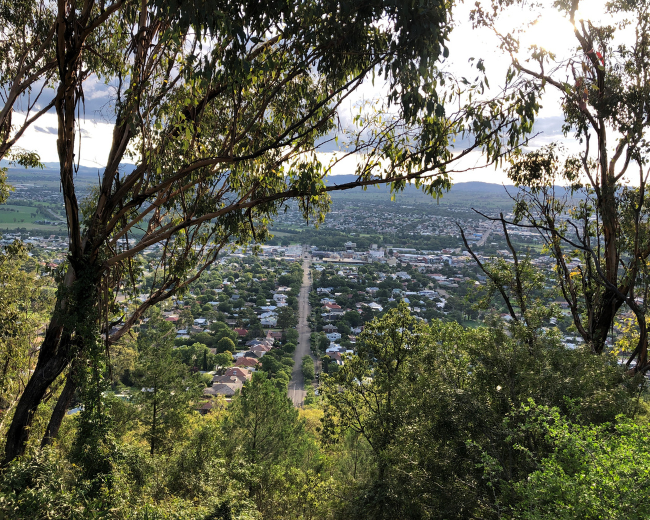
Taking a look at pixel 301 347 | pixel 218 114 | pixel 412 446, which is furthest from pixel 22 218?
pixel 412 446

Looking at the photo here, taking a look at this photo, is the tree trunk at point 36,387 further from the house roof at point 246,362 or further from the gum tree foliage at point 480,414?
the house roof at point 246,362

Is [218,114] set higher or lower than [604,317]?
higher

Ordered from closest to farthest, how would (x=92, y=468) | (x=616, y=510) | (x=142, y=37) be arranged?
(x=616, y=510) < (x=92, y=468) < (x=142, y=37)

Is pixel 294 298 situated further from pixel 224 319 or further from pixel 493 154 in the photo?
pixel 493 154

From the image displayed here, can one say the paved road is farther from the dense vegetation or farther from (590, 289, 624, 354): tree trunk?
(590, 289, 624, 354): tree trunk

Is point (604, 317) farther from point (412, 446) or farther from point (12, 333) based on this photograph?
point (12, 333)

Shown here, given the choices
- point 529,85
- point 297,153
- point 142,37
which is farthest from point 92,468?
point 529,85

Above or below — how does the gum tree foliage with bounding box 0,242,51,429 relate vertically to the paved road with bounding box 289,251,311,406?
above

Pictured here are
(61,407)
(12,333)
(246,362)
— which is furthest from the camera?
(246,362)

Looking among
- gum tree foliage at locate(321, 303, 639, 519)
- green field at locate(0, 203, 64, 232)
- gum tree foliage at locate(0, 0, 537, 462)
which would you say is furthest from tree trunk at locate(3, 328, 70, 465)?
green field at locate(0, 203, 64, 232)
